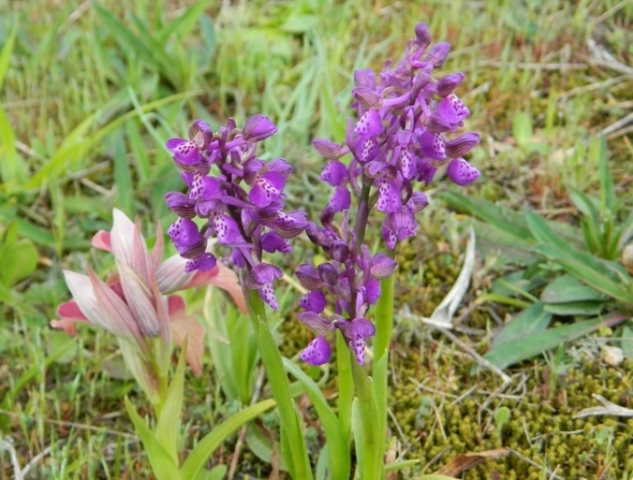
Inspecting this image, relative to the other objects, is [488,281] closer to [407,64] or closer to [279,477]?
[279,477]

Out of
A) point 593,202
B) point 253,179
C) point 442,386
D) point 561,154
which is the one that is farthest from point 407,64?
point 561,154

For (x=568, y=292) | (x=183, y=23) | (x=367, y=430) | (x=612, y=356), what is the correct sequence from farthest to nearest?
(x=183, y=23)
(x=568, y=292)
(x=612, y=356)
(x=367, y=430)

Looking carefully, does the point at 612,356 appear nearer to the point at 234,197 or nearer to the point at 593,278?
the point at 593,278

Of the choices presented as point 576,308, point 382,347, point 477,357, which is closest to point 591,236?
point 576,308

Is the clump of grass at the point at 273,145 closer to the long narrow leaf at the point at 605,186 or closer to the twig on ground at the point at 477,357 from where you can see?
the twig on ground at the point at 477,357

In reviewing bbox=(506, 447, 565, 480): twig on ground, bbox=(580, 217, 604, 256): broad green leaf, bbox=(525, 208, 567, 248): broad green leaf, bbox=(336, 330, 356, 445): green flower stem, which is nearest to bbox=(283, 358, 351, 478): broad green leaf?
bbox=(336, 330, 356, 445): green flower stem

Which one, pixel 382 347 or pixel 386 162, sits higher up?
pixel 386 162

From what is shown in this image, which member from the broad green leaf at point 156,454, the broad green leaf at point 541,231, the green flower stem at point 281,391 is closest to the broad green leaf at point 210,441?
the broad green leaf at point 156,454
